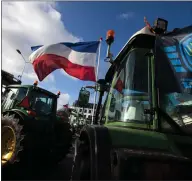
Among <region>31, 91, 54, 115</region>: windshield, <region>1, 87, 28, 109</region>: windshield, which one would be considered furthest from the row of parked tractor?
<region>1, 87, 28, 109</region>: windshield

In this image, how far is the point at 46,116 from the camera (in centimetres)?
675

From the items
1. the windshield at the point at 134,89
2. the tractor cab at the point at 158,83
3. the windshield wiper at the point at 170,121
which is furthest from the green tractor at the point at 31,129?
the windshield wiper at the point at 170,121

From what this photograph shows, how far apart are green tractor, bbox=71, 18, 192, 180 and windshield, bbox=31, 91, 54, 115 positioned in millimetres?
4195

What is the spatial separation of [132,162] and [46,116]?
541 cm

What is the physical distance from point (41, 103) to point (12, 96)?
34.3 inches

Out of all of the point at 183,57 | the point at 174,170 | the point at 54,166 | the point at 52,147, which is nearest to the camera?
the point at 174,170

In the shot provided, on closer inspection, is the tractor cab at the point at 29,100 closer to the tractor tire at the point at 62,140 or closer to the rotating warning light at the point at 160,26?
the tractor tire at the point at 62,140

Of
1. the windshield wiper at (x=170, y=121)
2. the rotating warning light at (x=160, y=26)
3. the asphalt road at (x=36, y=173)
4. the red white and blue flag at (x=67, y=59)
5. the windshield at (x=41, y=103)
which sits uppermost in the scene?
the red white and blue flag at (x=67, y=59)

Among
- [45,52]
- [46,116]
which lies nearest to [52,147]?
[46,116]

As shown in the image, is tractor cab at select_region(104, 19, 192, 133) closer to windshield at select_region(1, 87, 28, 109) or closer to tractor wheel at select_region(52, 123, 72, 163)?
windshield at select_region(1, 87, 28, 109)

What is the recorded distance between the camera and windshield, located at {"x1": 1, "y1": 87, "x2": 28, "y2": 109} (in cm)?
646

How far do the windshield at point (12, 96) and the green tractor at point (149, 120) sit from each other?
4.41 meters

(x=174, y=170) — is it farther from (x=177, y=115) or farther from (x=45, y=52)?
(x=45, y=52)

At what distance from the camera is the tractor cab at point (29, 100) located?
20.1ft
